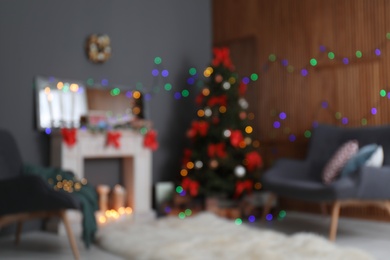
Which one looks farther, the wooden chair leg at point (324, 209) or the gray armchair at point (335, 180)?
the wooden chair leg at point (324, 209)

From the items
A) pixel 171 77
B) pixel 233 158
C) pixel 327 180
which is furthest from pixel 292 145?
pixel 171 77

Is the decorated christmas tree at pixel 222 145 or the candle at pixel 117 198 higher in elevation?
the decorated christmas tree at pixel 222 145

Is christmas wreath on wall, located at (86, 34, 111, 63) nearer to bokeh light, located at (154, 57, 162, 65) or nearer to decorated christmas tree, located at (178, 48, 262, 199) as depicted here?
bokeh light, located at (154, 57, 162, 65)

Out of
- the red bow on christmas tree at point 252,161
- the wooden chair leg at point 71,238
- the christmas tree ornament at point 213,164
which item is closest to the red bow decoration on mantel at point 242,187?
the red bow on christmas tree at point 252,161

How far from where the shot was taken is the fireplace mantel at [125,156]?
4.34 metres

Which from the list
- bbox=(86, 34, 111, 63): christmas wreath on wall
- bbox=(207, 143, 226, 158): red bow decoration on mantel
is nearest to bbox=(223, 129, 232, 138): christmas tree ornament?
bbox=(207, 143, 226, 158): red bow decoration on mantel

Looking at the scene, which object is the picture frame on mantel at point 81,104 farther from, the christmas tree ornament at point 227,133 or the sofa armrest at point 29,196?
the sofa armrest at point 29,196

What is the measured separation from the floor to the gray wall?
841 millimetres

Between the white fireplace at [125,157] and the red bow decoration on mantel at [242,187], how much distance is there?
3.02 ft

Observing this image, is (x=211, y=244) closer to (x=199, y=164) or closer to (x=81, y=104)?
(x=199, y=164)

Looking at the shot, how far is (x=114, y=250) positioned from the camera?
11.1 ft

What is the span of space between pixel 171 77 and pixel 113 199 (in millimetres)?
1653

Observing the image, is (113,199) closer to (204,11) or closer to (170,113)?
(170,113)

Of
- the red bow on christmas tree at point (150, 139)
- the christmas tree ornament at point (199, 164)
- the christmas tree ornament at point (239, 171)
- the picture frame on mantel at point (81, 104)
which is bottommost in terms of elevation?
the christmas tree ornament at point (239, 171)
